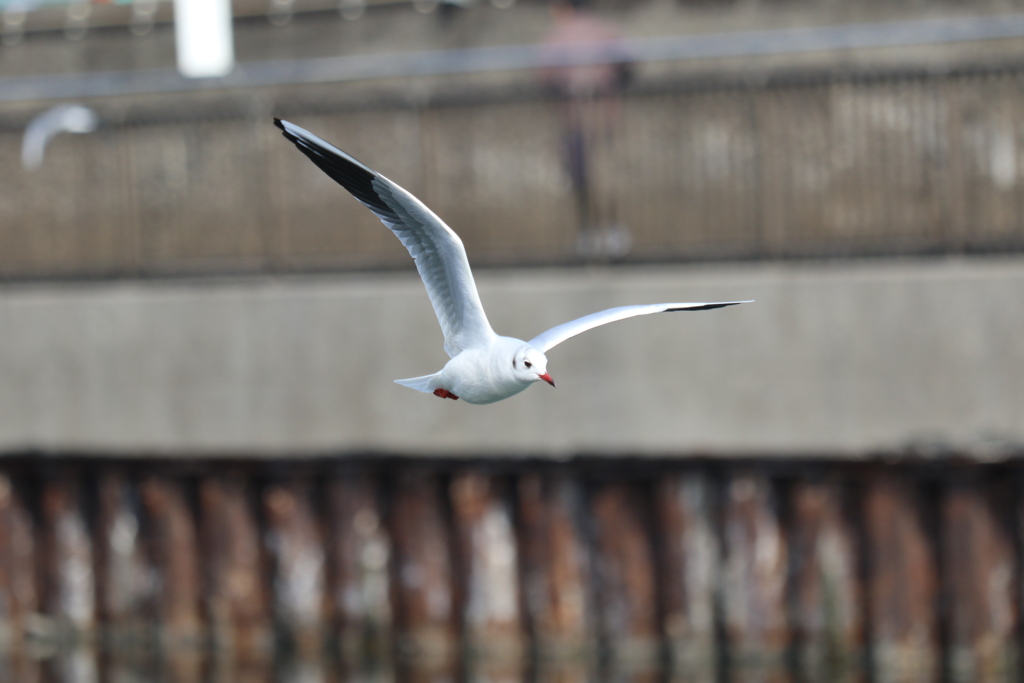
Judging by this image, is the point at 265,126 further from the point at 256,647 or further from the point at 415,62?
the point at 256,647

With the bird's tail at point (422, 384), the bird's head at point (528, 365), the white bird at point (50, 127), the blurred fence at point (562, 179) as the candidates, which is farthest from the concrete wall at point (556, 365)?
the bird's head at point (528, 365)

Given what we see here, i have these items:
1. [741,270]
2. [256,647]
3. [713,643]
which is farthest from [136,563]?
[741,270]

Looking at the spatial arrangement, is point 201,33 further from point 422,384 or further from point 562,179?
point 422,384

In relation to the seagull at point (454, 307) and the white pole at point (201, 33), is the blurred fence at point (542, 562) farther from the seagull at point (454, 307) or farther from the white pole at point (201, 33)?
the seagull at point (454, 307)

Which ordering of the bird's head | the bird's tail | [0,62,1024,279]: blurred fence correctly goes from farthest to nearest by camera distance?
[0,62,1024,279]: blurred fence → the bird's tail → the bird's head

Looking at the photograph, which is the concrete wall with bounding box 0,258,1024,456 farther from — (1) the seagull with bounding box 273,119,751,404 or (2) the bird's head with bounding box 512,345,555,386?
(2) the bird's head with bounding box 512,345,555,386

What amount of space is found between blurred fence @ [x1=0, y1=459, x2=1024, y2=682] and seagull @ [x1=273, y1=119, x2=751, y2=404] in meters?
6.69

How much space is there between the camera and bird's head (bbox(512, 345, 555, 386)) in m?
4.26

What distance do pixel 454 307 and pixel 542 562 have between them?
289 inches

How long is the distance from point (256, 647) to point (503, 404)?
3.57 meters

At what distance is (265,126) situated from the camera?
40.6 ft

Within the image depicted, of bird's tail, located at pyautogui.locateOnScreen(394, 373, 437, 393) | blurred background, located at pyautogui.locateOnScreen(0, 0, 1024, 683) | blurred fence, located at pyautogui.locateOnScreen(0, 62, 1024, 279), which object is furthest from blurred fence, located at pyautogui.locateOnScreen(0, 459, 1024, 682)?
bird's tail, located at pyautogui.locateOnScreen(394, 373, 437, 393)

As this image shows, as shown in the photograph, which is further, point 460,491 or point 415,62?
point 415,62

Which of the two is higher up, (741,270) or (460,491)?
(741,270)
